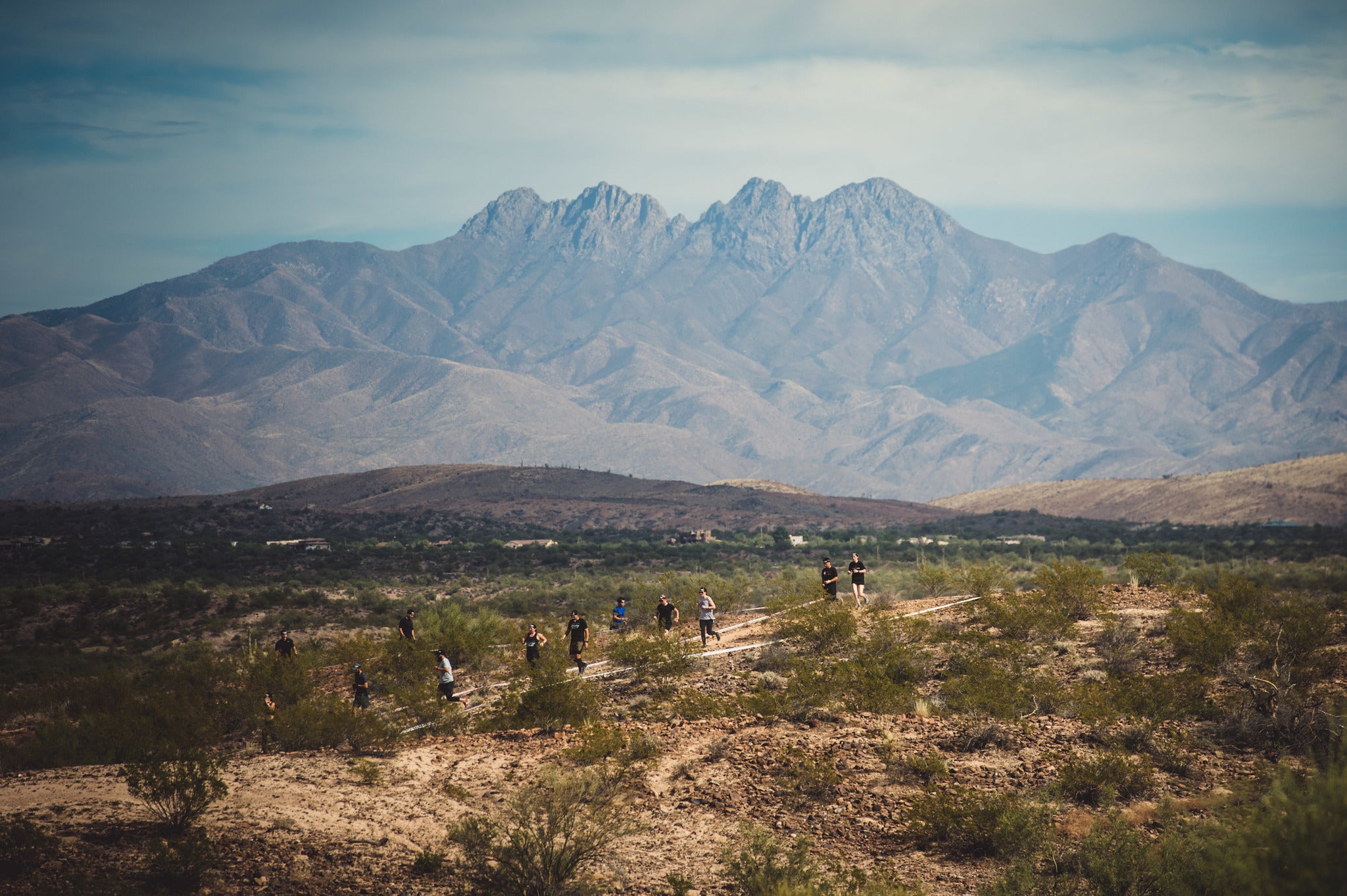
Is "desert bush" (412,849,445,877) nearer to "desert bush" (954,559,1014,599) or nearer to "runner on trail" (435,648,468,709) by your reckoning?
"runner on trail" (435,648,468,709)

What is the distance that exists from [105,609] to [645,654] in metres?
27.4

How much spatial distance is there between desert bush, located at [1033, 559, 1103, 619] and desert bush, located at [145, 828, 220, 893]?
16.9 m

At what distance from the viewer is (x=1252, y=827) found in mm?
8227

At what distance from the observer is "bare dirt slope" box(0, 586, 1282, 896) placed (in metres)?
10.6

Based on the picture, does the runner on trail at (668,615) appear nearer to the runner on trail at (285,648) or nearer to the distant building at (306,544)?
the runner on trail at (285,648)

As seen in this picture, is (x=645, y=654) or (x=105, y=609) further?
(x=105, y=609)

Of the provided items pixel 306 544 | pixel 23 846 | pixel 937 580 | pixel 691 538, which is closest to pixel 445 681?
pixel 23 846

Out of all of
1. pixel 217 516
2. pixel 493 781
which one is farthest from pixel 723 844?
pixel 217 516

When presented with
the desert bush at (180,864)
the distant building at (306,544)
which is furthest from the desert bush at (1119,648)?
the distant building at (306,544)

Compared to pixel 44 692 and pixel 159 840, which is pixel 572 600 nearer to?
pixel 44 692

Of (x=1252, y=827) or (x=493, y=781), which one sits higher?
(x=1252, y=827)

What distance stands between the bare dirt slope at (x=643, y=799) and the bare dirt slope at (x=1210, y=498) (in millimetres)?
95622

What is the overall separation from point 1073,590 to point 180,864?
17878 millimetres

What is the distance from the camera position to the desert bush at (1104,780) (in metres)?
12.1
